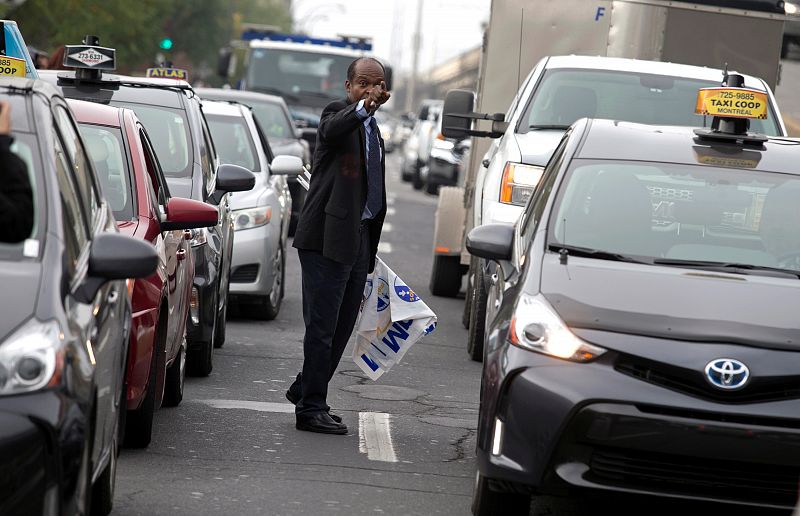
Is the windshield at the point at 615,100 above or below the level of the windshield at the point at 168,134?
above

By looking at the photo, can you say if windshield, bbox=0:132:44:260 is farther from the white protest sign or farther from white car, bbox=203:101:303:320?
white car, bbox=203:101:303:320

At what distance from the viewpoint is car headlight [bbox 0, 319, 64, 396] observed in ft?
15.1

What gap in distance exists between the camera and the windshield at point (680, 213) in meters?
6.64

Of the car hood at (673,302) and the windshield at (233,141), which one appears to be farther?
the windshield at (233,141)

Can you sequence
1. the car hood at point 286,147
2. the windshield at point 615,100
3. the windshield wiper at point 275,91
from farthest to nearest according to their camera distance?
the windshield wiper at point 275,91, the car hood at point 286,147, the windshield at point 615,100

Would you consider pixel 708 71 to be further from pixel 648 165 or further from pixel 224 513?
pixel 224 513

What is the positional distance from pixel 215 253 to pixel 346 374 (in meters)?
1.25

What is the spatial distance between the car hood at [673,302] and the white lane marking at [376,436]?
6.12ft

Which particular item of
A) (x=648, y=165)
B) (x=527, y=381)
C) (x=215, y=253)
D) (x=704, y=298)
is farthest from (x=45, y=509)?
(x=215, y=253)

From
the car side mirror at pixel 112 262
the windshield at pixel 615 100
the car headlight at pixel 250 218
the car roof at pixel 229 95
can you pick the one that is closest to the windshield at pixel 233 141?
the car headlight at pixel 250 218

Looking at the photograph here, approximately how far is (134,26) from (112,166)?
Answer: 85.5 ft

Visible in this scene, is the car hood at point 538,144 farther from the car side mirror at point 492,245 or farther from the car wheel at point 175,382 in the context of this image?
the car side mirror at point 492,245

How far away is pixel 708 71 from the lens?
12.3m

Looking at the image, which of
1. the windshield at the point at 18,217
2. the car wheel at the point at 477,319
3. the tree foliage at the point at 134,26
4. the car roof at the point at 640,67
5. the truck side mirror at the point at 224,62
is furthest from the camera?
the tree foliage at the point at 134,26
